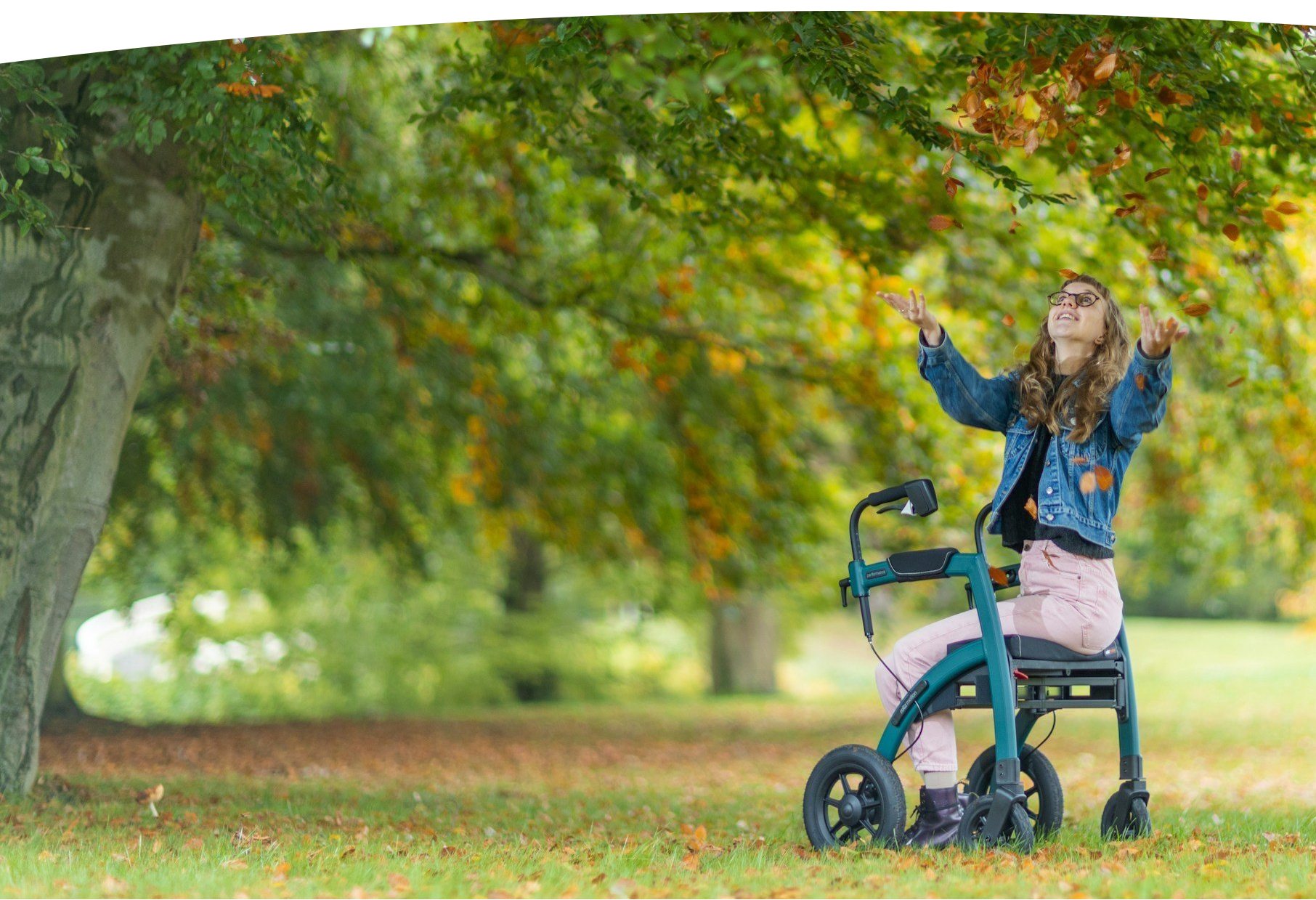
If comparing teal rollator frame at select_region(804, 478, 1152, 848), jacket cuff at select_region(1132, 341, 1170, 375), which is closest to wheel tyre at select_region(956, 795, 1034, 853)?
teal rollator frame at select_region(804, 478, 1152, 848)

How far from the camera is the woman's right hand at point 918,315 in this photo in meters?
4.02

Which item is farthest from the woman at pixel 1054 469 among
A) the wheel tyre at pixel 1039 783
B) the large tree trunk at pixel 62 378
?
the large tree trunk at pixel 62 378

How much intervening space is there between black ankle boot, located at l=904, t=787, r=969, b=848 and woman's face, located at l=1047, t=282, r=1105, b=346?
159 cm

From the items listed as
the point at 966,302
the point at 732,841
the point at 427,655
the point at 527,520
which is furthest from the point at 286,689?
the point at 732,841

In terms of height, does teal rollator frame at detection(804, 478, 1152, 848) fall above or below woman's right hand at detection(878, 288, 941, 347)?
below

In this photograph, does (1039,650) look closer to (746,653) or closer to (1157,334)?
(1157,334)

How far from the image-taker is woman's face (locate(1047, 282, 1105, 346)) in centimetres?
410

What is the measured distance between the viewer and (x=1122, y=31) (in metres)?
4.61

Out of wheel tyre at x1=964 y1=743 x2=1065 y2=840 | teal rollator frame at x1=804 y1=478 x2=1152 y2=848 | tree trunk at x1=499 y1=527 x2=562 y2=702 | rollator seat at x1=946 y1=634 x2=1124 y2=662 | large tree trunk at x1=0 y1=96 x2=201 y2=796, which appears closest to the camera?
teal rollator frame at x1=804 y1=478 x2=1152 y2=848

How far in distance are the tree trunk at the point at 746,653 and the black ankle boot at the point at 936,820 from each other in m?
13.9

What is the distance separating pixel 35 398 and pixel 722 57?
134 inches

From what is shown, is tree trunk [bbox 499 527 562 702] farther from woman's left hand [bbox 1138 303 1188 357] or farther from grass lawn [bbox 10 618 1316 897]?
woman's left hand [bbox 1138 303 1188 357]

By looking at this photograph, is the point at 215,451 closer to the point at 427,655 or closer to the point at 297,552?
the point at 297,552

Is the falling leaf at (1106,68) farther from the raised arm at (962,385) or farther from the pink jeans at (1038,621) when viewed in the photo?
the pink jeans at (1038,621)
